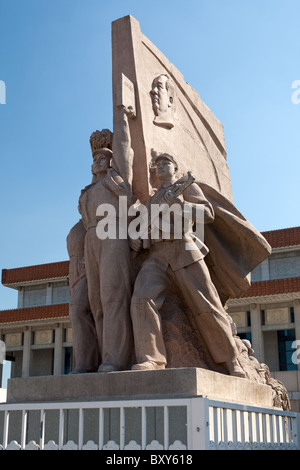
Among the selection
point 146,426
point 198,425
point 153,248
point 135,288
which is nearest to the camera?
point 198,425

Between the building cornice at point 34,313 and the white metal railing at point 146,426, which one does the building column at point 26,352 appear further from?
the white metal railing at point 146,426

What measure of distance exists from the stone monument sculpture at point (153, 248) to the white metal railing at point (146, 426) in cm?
54

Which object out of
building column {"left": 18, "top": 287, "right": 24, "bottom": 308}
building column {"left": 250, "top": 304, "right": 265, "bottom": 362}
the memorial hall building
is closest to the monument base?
the memorial hall building

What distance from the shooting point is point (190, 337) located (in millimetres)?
4805

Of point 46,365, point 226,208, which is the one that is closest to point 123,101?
point 226,208

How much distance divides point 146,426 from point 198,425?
54cm

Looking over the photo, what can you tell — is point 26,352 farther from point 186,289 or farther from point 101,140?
point 186,289

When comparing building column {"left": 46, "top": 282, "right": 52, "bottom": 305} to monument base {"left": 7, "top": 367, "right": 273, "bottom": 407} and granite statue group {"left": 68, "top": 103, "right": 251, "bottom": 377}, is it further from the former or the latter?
monument base {"left": 7, "top": 367, "right": 273, "bottom": 407}

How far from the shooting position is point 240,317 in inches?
842

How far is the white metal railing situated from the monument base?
239 millimetres

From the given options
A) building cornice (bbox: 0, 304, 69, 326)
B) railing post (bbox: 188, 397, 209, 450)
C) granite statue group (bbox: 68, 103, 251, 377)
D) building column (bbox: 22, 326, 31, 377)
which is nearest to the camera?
railing post (bbox: 188, 397, 209, 450)

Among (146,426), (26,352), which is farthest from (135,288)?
(26,352)

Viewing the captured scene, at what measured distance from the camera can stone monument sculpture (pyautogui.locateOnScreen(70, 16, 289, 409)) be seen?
4.64 metres

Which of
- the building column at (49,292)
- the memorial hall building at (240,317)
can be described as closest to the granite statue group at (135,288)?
the memorial hall building at (240,317)
